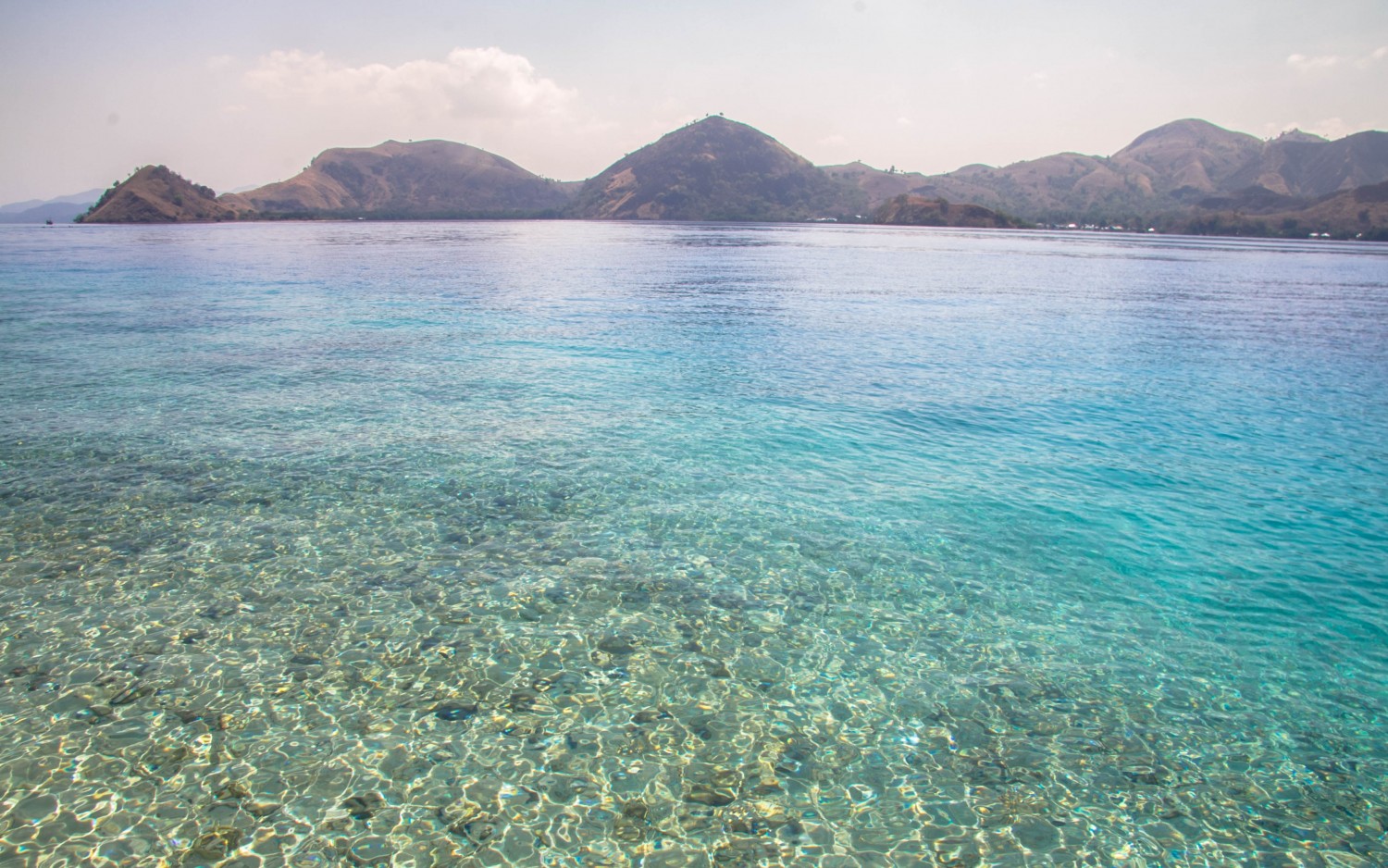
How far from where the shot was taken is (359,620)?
9.78m

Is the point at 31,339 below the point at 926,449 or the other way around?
the other way around

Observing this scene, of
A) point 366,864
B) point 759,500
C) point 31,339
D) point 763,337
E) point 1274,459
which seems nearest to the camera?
point 366,864

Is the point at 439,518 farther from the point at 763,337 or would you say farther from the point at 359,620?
the point at 763,337

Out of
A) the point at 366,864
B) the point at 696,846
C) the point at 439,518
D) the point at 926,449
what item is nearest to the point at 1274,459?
the point at 926,449

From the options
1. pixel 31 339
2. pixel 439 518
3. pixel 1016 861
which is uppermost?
pixel 31 339

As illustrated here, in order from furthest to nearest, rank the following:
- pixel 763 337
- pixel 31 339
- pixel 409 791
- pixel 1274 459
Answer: pixel 763 337 < pixel 31 339 < pixel 1274 459 < pixel 409 791

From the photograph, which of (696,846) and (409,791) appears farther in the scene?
Answer: (409,791)

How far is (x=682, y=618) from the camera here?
10.2m

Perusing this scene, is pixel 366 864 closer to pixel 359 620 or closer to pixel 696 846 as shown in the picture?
pixel 696 846

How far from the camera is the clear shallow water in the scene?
22.2ft

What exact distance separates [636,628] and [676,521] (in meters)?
3.69

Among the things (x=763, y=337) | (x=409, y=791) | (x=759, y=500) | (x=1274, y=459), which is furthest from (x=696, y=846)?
(x=763, y=337)

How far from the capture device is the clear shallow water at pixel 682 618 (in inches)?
266

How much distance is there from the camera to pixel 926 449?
17.9m
